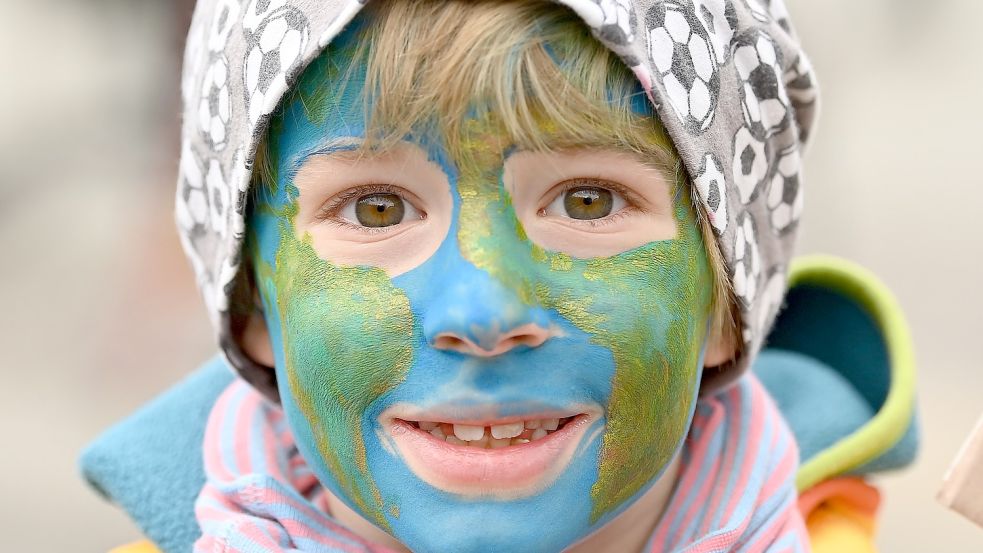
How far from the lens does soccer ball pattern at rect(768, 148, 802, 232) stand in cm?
125

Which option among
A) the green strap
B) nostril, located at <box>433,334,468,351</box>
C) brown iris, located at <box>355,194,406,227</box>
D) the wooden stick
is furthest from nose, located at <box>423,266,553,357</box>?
the green strap

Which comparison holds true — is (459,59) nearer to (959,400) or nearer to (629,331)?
(629,331)

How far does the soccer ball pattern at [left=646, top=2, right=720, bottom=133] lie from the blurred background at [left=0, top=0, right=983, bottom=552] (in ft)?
4.77

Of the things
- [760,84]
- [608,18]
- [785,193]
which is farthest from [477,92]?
[785,193]

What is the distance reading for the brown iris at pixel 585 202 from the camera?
106cm

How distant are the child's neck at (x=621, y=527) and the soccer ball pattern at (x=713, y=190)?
0.31m

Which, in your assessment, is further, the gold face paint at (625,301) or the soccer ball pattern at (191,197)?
the soccer ball pattern at (191,197)

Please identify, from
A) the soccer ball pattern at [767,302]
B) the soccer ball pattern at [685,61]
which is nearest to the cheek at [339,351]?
the soccer ball pattern at [685,61]

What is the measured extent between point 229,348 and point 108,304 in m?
1.97

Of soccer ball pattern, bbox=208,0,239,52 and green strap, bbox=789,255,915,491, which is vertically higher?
soccer ball pattern, bbox=208,0,239,52

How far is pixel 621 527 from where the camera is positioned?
49.9 inches

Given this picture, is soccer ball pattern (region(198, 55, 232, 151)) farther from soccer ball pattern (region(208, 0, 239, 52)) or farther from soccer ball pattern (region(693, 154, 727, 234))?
soccer ball pattern (region(693, 154, 727, 234))

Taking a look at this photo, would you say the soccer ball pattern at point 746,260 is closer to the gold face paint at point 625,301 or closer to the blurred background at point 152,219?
the gold face paint at point 625,301

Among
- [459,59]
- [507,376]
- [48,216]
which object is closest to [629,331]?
[507,376]
